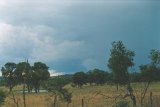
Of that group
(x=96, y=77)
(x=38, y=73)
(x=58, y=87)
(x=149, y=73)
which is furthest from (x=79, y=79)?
(x=149, y=73)

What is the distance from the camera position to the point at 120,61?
1053 inches

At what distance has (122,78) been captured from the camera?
2706cm

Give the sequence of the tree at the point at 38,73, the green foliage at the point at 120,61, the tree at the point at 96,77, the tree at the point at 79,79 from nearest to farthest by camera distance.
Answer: the green foliage at the point at 120,61
the tree at the point at 38,73
the tree at the point at 79,79
the tree at the point at 96,77

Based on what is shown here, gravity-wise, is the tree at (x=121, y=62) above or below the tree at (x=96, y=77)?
below

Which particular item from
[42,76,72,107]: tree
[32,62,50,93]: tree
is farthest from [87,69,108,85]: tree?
[42,76,72,107]: tree

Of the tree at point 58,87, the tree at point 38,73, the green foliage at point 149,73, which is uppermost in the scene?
the tree at point 38,73

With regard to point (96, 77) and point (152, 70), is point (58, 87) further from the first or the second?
point (96, 77)

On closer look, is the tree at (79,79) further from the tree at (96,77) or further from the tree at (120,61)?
the tree at (120,61)

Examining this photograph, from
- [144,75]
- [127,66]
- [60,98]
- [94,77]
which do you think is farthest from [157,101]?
[94,77]

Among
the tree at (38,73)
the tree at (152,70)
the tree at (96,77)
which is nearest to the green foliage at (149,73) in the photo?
the tree at (152,70)

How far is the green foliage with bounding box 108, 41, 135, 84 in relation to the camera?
87.4 ft

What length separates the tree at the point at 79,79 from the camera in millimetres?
130875

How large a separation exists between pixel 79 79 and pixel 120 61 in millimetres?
105301

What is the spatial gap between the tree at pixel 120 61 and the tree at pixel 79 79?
104 meters
